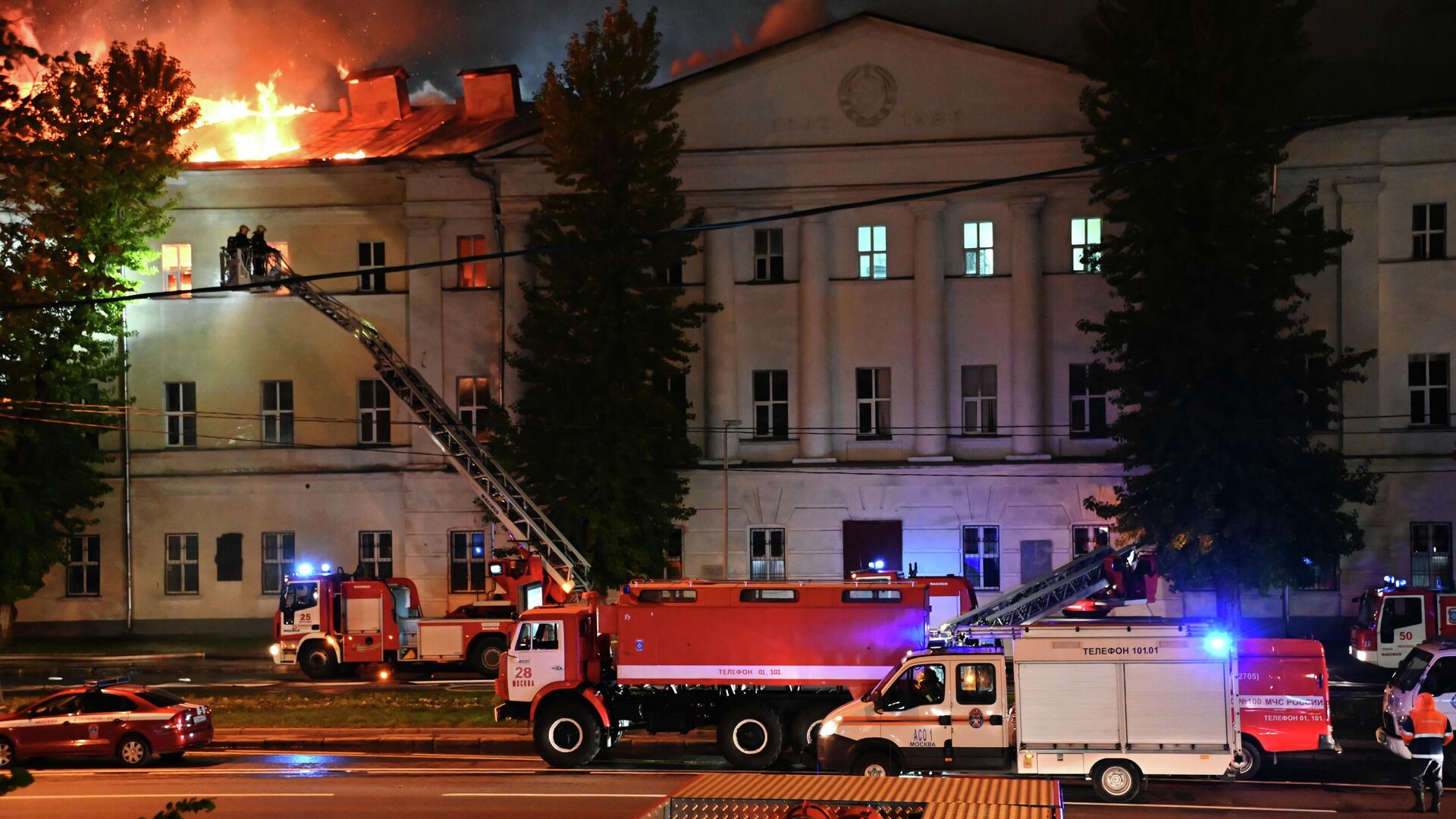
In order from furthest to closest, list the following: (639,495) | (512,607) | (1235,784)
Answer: (639,495) → (512,607) → (1235,784)

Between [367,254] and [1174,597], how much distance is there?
2642 centimetres

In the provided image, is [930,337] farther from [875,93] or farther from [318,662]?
[318,662]

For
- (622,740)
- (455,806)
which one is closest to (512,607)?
(622,740)

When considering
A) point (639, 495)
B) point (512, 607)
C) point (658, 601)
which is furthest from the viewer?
point (639, 495)

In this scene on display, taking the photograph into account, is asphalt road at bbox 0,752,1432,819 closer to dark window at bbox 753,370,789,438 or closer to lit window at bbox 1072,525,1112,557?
lit window at bbox 1072,525,1112,557

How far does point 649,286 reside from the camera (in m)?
38.8

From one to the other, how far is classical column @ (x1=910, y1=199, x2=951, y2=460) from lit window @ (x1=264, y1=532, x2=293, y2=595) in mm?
19638

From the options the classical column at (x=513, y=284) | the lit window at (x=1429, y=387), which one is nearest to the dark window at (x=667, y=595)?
the classical column at (x=513, y=284)

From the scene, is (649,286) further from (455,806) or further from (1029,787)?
(1029,787)

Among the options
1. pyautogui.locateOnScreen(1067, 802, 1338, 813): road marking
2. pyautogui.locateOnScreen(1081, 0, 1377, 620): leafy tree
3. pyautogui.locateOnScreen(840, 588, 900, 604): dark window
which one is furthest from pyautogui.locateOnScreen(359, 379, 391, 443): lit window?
pyautogui.locateOnScreen(1067, 802, 1338, 813): road marking

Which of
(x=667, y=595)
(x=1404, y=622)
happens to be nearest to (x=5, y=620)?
(x=667, y=595)

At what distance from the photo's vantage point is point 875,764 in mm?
19500

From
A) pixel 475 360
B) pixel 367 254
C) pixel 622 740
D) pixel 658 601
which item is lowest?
pixel 622 740

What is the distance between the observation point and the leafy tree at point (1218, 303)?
33.4m
